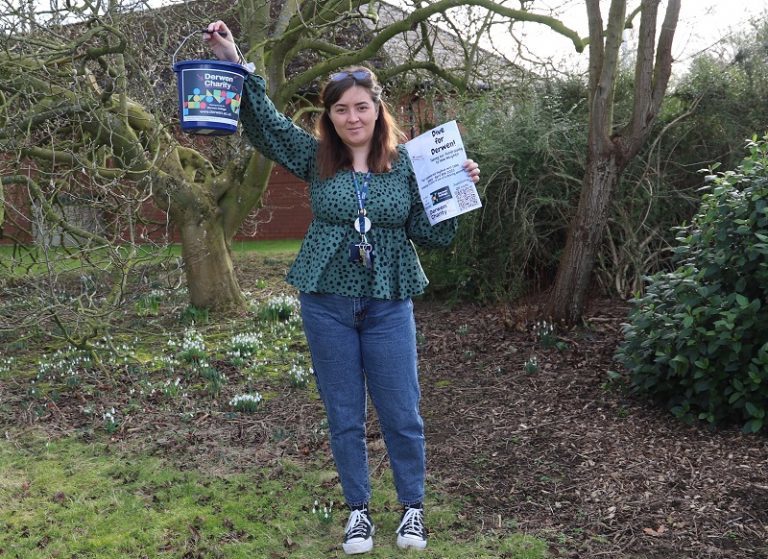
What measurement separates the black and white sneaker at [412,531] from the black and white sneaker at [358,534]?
5.1 inches

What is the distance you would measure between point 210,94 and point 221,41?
0.77 feet

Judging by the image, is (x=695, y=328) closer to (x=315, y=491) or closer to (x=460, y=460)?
(x=460, y=460)

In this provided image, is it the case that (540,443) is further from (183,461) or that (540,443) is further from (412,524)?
(183,461)

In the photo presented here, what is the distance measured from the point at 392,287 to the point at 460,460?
1.54m

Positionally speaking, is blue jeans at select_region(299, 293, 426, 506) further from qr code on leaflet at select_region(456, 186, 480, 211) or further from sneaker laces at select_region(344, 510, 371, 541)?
qr code on leaflet at select_region(456, 186, 480, 211)

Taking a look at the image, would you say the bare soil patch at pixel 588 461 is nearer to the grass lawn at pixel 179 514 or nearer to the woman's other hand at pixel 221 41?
the grass lawn at pixel 179 514

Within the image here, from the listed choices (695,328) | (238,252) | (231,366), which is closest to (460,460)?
(695,328)

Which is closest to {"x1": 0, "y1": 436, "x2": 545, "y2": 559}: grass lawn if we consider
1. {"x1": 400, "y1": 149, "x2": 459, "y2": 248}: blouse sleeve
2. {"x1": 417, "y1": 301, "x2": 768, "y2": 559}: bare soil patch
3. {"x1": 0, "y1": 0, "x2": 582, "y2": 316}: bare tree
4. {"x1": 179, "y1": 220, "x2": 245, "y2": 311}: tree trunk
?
{"x1": 417, "y1": 301, "x2": 768, "y2": 559}: bare soil patch

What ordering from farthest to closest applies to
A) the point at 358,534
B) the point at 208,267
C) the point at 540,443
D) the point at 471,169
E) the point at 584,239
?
the point at 208,267, the point at 584,239, the point at 540,443, the point at 358,534, the point at 471,169

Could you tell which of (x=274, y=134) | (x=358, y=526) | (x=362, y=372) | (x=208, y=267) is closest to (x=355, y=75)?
(x=274, y=134)

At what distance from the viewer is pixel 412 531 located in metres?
3.34

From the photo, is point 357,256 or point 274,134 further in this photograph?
point 274,134

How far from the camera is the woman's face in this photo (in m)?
3.10

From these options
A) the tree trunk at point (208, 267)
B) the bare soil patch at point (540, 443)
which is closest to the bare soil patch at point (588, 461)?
the bare soil patch at point (540, 443)
